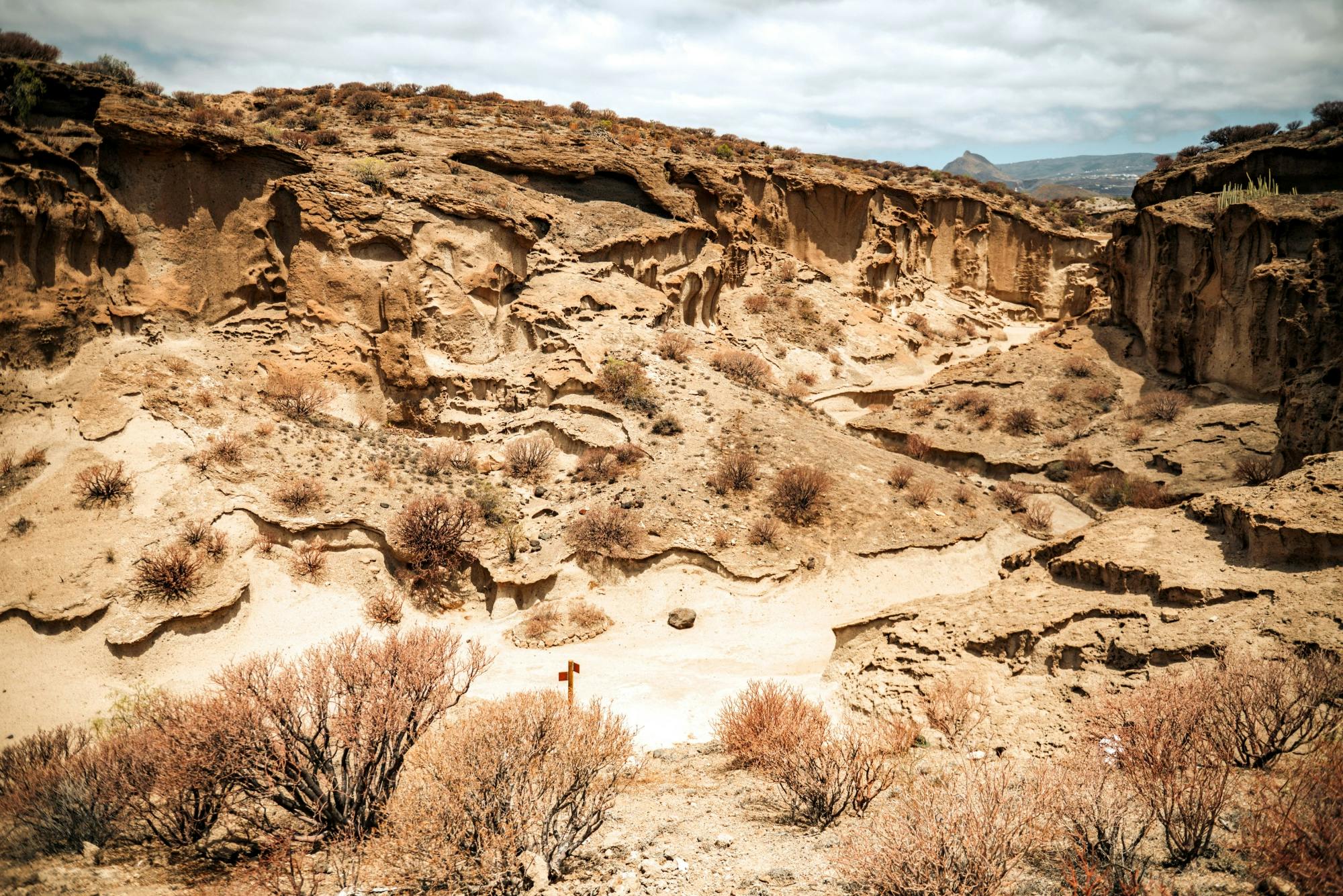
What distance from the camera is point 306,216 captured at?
68.9ft

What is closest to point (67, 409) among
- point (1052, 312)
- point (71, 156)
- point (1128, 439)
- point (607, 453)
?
point (71, 156)

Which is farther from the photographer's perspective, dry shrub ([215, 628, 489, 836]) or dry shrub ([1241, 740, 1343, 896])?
dry shrub ([215, 628, 489, 836])

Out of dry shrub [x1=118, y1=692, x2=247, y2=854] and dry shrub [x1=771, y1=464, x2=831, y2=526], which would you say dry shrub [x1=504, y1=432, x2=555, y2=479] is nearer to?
dry shrub [x1=771, y1=464, x2=831, y2=526]

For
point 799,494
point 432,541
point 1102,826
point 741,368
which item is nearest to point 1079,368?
point 741,368

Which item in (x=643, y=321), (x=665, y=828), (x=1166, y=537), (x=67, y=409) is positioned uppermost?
(x=643, y=321)

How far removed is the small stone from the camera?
629 inches

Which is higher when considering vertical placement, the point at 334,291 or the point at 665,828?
the point at 334,291

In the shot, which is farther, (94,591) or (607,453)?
(607,453)

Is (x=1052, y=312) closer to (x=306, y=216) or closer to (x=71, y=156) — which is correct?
(x=306, y=216)

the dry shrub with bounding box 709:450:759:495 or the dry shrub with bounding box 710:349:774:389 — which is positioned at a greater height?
the dry shrub with bounding box 710:349:774:389

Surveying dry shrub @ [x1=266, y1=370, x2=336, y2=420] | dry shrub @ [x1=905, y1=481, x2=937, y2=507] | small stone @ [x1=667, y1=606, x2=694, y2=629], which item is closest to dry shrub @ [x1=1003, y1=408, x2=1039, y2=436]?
dry shrub @ [x1=905, y1=481, x2=937, y2=507]

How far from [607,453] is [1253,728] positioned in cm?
1475

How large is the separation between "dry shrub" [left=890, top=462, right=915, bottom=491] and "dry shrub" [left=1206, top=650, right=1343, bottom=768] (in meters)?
12.5

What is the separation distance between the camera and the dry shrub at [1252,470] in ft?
63.3
